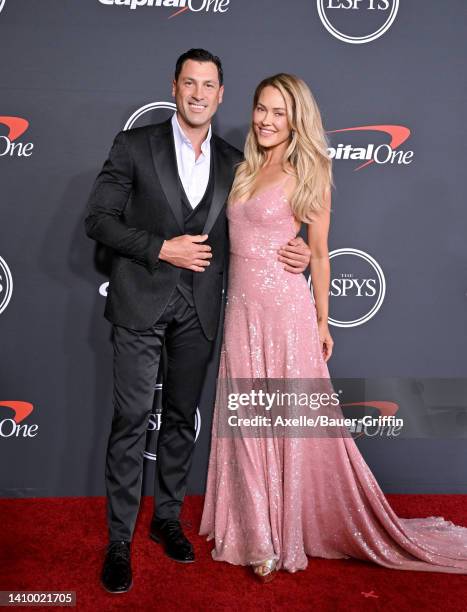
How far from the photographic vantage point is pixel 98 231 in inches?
97.0

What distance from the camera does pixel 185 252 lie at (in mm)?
2416

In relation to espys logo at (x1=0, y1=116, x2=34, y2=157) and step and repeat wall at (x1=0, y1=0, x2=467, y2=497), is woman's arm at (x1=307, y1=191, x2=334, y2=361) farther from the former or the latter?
espys logo at (x1=0, y1=116, x2=34, y2=157)

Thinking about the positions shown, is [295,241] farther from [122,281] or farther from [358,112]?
[358,112]

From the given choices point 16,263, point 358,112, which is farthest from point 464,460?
point 16,263

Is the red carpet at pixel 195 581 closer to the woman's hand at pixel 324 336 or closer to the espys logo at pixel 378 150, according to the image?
the woman's hand at pixel 324 336

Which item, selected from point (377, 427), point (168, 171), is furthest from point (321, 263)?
point (377, 427)

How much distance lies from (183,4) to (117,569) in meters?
2.38

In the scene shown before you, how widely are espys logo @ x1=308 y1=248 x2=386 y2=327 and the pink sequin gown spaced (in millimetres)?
620

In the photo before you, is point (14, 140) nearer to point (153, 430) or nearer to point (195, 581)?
point (153, 430)

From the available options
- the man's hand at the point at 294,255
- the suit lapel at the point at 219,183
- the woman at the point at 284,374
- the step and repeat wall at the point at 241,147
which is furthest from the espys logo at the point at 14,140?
the man's hand at the point at 294,255

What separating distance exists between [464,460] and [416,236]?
115 centimetres

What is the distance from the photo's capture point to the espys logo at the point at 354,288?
3.18 m

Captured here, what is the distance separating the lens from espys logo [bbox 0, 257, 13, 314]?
3062 millimetres

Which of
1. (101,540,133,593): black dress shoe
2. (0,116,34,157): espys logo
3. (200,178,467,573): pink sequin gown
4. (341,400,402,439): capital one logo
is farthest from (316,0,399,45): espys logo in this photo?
(101,540,133,593): black dress shoe
